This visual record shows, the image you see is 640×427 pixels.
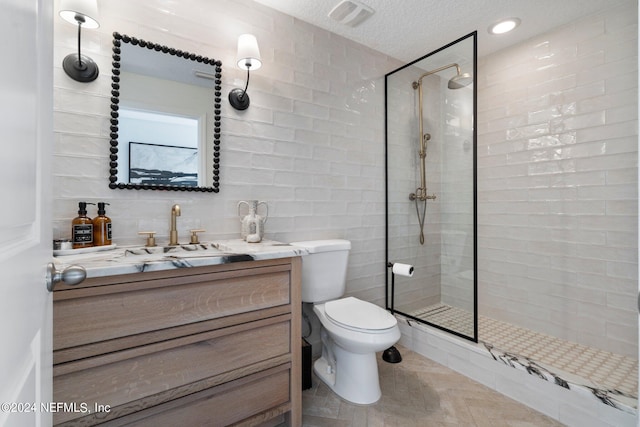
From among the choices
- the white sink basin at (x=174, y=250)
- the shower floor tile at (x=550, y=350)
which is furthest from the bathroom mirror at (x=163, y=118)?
the shower floor tile at (x=550, y=350)

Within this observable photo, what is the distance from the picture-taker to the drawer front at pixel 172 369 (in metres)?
1.07

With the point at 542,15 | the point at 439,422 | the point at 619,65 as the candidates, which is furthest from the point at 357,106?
the point at 439,422

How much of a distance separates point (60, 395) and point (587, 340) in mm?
3034

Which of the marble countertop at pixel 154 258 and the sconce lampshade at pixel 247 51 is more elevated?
the sconce lampshade at pixel 247 51

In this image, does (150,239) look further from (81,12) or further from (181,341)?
(81,12)

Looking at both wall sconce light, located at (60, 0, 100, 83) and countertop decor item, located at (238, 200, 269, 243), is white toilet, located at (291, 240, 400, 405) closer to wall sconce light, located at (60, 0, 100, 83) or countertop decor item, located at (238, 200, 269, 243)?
countertop decor item, located at (238, 200, 269, 243)

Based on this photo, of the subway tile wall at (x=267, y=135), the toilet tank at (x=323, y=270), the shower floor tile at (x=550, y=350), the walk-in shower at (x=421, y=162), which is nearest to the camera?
the subway tile wall at (x=267, y=135)

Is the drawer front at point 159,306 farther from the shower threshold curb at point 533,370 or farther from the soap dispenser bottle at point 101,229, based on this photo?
the shower threshold curb at point 533,370

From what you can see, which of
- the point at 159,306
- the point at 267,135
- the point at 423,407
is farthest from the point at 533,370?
the point at 267,135

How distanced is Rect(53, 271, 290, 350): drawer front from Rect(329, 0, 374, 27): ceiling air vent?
1770 millimetres

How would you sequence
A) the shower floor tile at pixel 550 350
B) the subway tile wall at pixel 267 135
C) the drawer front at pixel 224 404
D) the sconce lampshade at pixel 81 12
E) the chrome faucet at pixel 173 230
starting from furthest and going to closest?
the shower floor tile at pixel 550 350
the chrome faucet at pixel 173 230
the subway tile wall at pixel 267 135
the sconce lampshade at pixel 81 12
the drawer front at pixel 224 404

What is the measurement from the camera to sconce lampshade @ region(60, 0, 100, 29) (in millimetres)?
1373

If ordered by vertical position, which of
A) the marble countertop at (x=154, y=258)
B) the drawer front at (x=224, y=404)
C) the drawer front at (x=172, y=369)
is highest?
the marble countertop at (x=154, y=258)

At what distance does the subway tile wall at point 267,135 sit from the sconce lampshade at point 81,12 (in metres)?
0.08
